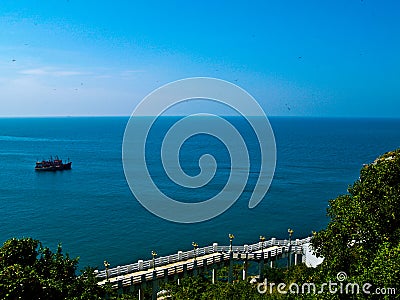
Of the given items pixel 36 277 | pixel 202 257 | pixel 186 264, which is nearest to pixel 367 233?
pixel 36 277

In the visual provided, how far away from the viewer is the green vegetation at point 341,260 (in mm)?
12438

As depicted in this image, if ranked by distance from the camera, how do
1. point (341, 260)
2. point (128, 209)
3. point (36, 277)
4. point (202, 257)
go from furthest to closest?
point (128, 209) < point (202, 257) < point (341, 260) < point (36, 277)

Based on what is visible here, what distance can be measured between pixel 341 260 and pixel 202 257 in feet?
51.5

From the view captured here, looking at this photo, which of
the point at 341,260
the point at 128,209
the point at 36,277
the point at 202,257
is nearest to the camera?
the point at 36,277

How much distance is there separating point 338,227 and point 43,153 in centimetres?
12756

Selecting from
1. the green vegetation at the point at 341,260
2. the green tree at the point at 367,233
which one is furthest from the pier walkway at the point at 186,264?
the green tree at the point at 367,233

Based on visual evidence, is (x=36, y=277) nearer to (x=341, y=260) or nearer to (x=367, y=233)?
(x=341, y=260)

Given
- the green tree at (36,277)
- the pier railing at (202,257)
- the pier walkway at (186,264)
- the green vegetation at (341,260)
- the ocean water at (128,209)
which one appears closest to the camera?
the green vegetation at (341,260)

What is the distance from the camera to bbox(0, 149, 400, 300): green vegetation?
40.8ft

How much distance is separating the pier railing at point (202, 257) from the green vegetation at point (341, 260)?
22.9ft

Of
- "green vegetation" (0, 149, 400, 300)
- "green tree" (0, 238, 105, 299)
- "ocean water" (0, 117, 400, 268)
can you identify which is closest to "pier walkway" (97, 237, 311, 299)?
"green vegetation" (0, 149, 400, 300)

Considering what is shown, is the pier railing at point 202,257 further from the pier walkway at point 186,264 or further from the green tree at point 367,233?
the green tree at point 367,233

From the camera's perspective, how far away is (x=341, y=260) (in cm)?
1523

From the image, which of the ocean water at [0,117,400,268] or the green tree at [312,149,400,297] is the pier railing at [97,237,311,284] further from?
the ocean water at [0,117,400,268]
